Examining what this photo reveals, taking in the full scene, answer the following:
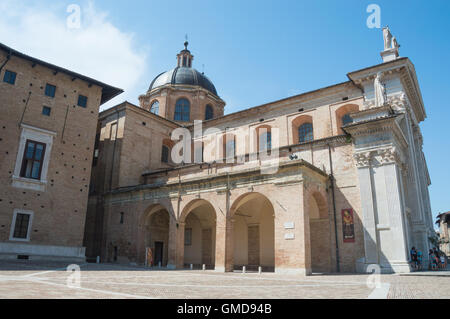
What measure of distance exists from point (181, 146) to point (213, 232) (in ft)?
31.3

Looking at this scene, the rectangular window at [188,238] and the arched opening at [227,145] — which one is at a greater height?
the arched opening at [227,145]

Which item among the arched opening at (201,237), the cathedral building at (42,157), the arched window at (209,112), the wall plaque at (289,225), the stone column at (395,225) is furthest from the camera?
the arched window at (209,112)

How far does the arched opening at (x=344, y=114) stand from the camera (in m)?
23.7

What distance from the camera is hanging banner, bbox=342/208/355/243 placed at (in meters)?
18.7

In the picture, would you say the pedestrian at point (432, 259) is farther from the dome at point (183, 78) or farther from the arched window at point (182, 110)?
the dome at point (183, 78)

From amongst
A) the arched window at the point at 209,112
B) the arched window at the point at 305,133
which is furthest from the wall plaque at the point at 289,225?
the arched window at the point at 209,112

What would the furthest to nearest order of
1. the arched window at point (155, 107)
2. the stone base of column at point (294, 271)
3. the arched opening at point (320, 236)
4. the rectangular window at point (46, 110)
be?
1. the arched window at point (155, 107)
2. the rectangular window at point (46, 110)
3. the arched opening at point (320, 236)
4. the stone base of column at point (294, 271)

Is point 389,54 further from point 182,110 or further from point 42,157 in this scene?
point 42,157

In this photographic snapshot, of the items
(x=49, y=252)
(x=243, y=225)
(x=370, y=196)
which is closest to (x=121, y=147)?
(x=49, y=252)

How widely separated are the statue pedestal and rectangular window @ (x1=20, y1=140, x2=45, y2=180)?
22860mm

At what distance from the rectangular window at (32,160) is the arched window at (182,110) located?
50.2 feet

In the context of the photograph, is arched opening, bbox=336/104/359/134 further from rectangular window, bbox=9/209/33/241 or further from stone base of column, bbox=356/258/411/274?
rectangular window, bbox=9/209/33/241

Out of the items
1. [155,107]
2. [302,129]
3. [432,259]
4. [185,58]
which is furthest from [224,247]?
[185,58]
